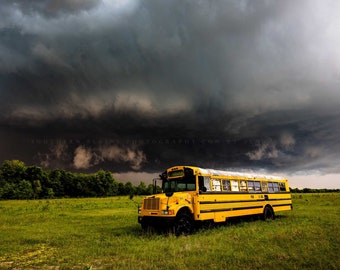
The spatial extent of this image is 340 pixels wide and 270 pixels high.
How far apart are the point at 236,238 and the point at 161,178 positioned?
15.6ft

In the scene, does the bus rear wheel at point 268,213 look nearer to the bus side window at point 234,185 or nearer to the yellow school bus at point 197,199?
the yellow school bus at point 197,199

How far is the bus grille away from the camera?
11721mm

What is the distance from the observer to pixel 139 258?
7.91m

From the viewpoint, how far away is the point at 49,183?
9400cm

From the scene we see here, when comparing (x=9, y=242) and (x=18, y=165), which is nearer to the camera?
(x=9, y=242)

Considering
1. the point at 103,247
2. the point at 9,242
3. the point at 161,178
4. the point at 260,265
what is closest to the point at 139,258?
the point at 103,247

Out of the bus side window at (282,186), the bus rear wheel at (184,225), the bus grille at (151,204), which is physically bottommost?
the bus rear wheel at (184,225)

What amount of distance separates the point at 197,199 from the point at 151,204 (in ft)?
6.96

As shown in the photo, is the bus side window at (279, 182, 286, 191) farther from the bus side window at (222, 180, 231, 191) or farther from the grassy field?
the grassy field

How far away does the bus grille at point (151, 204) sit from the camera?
11.7m

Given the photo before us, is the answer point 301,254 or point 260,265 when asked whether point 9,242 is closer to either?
point 260,265

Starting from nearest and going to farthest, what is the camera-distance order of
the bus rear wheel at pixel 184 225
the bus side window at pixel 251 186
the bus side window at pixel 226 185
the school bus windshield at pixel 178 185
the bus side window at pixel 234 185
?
the bus rear wheel at pixel 184 225 < the school bus windshield at pixel 178 185 < the bus side window at pixel 226 185 < the bus side window at pixel 234 185 < the bus side window at pixel 251 186

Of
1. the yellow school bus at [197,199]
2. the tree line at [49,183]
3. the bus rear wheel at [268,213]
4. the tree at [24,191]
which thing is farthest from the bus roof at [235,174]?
the tree at [24,191]

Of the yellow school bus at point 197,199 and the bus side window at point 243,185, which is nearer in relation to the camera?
the yellow school bus at point 197,199
